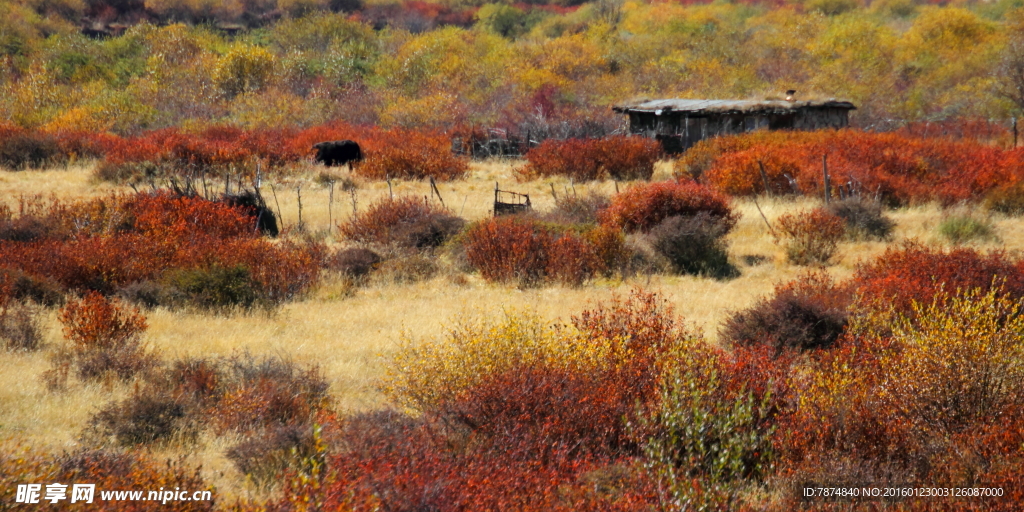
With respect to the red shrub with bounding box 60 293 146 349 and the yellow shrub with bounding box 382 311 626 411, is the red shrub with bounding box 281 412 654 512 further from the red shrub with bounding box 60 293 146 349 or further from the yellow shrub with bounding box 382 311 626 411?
the red shrub with bounding box 60 293 146 349

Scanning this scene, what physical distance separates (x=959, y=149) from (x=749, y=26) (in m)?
31.0

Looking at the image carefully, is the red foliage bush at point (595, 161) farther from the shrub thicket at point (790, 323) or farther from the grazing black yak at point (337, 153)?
the shrub thicket at point (790, 323)

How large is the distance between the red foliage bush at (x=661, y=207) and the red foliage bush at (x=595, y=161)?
23.4 ft

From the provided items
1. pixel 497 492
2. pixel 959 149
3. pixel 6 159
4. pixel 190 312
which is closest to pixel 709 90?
pixel 959 149

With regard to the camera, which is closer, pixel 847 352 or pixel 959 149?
pixel 847 352

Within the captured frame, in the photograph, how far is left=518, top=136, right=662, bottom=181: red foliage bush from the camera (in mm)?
20766

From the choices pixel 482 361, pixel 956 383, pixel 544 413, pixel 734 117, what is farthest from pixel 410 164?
Result: pixel 956 383

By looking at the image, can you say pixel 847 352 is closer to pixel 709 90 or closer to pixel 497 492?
pixel 497 492

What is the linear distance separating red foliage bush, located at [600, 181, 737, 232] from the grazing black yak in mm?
10561

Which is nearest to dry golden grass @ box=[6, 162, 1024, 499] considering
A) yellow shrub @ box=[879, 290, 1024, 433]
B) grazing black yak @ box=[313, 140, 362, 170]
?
yellow shrub @ box=[879, 290, 1024, 433]

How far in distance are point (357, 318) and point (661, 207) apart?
5.70 metres

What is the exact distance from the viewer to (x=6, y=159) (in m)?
20.6

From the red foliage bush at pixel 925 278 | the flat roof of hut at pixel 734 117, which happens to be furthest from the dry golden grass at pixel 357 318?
the flat roof of hut at pixel 734 117

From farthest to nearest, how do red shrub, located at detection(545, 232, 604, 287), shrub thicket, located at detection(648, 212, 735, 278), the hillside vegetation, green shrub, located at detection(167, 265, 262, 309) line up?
1. the hillside vegetation
2. shrub thicket, located at detection(648, 212, 735, 278)
3. red shrub, located at detection(545, 232, 604, 287)
4. green shrub, located at detection(167, 265, 262, 309)
